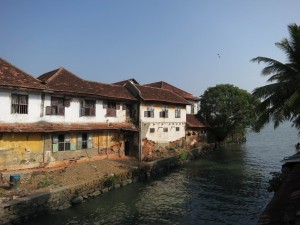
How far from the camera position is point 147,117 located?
110ft

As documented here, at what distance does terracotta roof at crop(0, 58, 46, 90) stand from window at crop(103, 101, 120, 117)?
765cm

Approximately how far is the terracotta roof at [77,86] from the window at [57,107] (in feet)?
3.32

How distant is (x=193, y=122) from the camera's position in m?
A: 45.5

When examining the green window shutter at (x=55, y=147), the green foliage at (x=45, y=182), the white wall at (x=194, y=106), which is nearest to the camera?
the green foliage at (x=45, y=182)

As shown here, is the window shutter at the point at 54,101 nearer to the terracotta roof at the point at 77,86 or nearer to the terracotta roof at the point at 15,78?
the terracotta roof at the point at 77,86

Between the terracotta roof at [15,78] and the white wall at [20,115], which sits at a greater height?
the terracotta roof at [15,78]

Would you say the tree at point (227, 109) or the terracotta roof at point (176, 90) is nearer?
the tree at point (227, 109)

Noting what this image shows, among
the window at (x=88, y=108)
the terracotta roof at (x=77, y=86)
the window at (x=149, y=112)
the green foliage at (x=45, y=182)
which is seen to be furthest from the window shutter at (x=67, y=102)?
the window at (x=149, y=112)

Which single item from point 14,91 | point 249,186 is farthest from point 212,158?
point 14,91

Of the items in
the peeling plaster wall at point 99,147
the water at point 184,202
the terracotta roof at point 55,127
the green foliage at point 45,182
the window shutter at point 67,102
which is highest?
the window shutter at point 67,102

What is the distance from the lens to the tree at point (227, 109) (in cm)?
4778

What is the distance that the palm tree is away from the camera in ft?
58.4

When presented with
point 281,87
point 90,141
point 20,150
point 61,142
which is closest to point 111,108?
point 90,141

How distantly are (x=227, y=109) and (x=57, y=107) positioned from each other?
3168 centimetres
